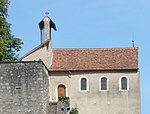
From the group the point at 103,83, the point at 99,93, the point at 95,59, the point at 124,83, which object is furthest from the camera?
the point at 95,59

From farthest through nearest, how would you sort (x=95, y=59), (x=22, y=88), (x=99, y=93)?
(x=95, y=59) → (x=99, y=93) → (x=22, y=88)

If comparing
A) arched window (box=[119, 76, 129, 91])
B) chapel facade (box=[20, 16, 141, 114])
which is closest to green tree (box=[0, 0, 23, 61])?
chapel facade (box=[20, 16, 141, 114])

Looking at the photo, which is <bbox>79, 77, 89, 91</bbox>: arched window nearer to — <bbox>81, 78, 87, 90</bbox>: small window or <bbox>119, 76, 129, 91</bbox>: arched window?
<bbox>81, 78, 87, 90</bbox>: small window

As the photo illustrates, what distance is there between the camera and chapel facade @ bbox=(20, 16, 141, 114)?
59469 mm

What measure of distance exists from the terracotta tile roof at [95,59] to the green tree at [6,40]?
3899 mm

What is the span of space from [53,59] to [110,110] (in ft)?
24.9

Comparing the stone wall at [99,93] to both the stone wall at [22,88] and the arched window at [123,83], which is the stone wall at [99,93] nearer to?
the arched window at [123,83]

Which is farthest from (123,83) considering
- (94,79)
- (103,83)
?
(94,79)

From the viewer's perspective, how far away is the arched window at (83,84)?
60.3 meters

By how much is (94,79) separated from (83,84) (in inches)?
44.4

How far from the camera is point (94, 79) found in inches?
2377

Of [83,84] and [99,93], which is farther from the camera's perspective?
[83,84]

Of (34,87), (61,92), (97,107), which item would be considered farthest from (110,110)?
(34,87)

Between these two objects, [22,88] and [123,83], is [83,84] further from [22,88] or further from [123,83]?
[22,88]
